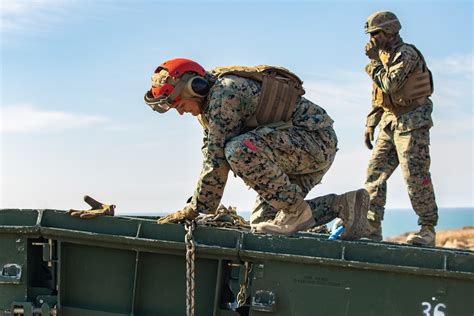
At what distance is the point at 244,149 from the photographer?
6.50 metres

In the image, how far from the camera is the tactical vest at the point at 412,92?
8297mm

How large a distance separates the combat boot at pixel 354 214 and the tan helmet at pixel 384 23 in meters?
1.93

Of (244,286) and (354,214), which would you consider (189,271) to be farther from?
(354,214)

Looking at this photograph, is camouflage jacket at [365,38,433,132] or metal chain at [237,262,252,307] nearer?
metal chain at [237,262,252,307]

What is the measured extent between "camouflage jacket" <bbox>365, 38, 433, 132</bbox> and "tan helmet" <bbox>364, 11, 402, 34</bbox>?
4.8 inches

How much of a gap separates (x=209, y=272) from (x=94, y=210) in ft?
2.87

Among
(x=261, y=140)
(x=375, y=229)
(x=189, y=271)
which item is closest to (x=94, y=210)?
(x=189, y=271)

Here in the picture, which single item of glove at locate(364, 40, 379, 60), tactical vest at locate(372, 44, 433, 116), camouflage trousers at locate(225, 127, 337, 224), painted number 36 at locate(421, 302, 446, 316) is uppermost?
glove at locate(364, 40, 379, 60)

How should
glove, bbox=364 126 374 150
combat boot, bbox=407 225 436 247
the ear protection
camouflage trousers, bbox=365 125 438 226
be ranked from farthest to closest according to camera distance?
glove, bbox=364 126 374 150, camouflage trousers, bbox=365 125 438 226, combat boot, bbox=407 225 436 247, the ear protection

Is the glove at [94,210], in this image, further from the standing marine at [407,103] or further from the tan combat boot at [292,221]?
the standing marine at [407,103]

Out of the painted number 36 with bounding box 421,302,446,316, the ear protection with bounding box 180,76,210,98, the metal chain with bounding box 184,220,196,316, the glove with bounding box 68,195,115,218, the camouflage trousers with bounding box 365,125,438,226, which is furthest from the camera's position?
the camouflage trousers with bounding box 365,125,438,226

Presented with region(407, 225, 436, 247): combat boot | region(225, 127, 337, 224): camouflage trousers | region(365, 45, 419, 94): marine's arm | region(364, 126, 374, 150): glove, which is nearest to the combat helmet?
region(225, 127, 337, 224): camouflage trousers

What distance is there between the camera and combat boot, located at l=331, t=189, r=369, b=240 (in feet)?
22.6

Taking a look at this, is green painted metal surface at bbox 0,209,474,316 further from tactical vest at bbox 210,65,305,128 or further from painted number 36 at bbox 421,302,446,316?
tactical vest at bbox 210,65,305,128
